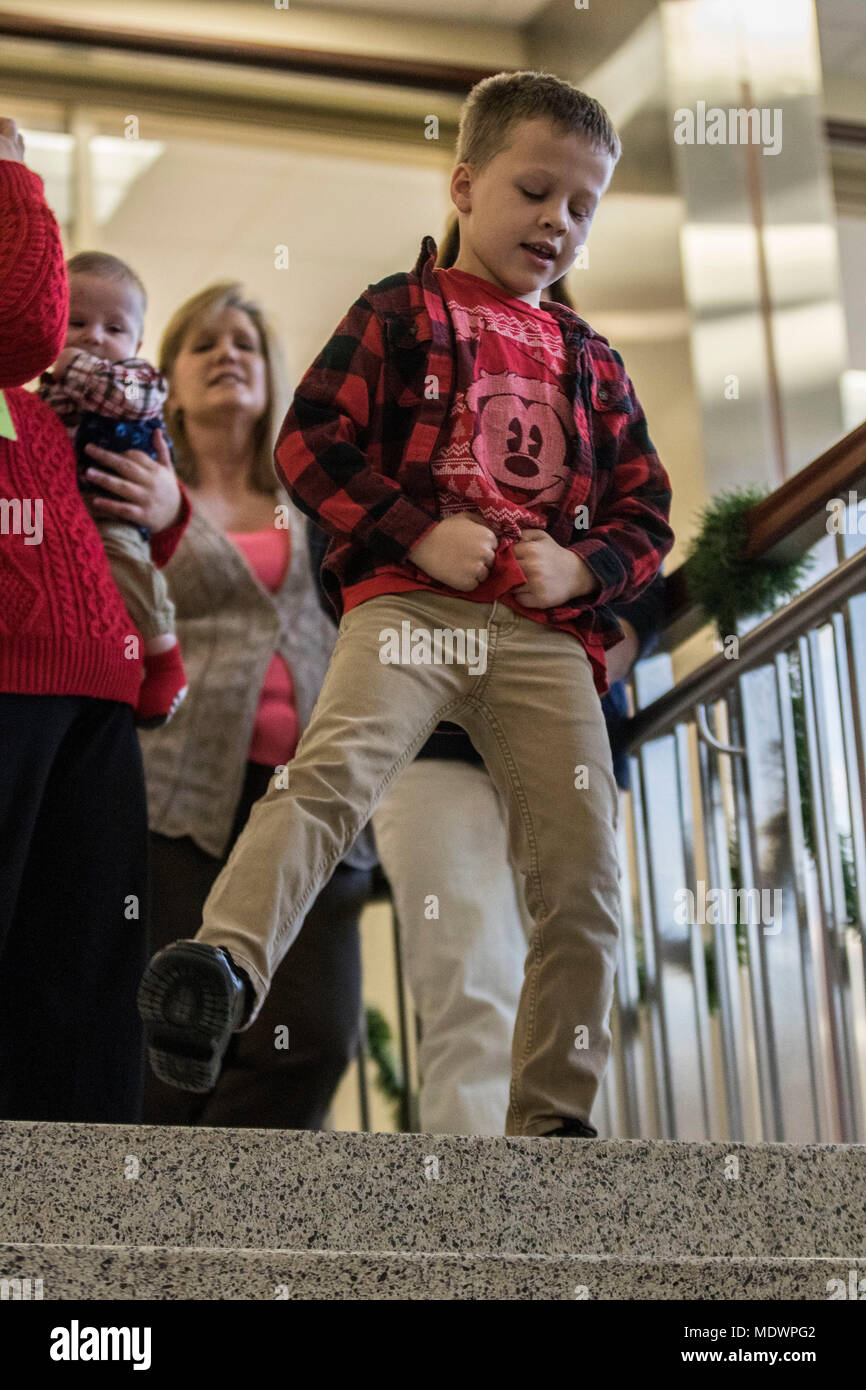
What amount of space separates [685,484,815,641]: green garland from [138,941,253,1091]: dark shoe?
99cm

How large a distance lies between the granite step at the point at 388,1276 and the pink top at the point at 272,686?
3.87ft

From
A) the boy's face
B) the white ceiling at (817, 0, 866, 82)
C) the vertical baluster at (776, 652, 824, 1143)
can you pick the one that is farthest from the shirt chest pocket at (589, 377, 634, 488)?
the white ceiling at (817, 0, 866, 82)

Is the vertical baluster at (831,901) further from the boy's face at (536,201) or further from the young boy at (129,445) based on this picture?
the young boy at (129,445)

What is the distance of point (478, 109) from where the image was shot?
1.85 meters

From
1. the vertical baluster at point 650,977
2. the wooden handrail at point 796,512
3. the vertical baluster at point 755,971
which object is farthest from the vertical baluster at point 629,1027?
the wooden handrail at point 796,512

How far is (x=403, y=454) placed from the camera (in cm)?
177

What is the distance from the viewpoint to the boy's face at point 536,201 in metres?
1.76

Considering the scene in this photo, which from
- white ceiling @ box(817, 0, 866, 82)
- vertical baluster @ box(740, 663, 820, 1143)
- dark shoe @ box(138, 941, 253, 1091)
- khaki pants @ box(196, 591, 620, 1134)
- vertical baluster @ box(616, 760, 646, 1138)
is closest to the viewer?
dark shoe @ box(138, 941, 253, 1091)

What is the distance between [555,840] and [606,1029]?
7.5 inches

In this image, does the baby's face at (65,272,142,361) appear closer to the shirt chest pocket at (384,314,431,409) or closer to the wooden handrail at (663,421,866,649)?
the shirt chest pocket at (384,314,431,409)

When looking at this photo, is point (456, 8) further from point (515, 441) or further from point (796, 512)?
point (515, 441)

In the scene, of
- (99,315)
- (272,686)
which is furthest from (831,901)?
(99,315)

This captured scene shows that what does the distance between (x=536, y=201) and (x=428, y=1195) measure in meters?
1.03

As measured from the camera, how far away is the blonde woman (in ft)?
7.57
